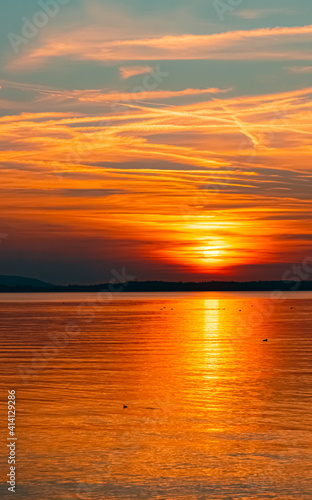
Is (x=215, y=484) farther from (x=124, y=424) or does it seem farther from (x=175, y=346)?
(x=175, y=346)

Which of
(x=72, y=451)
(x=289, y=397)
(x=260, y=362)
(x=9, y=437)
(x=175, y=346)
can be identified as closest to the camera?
(x=72, y=451)

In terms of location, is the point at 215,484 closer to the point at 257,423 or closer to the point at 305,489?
the point at 305,489

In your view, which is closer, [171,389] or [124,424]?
[124,424]

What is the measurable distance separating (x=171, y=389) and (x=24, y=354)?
72.1ft

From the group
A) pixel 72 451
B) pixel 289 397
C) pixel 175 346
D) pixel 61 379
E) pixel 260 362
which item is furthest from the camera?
pixel 175 346

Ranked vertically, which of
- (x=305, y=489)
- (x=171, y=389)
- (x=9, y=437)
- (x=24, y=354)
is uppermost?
(x=24, y=354)

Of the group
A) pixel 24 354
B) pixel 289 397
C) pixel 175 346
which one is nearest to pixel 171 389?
pixel 289 397

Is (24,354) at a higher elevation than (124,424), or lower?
higher

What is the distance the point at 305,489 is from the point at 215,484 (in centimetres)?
291

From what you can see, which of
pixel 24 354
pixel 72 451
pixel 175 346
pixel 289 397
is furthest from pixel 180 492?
pixel 175 346

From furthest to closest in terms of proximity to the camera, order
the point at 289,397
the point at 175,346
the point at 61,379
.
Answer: the point at 175,346 < the point at 61,379 < the point at 289,397

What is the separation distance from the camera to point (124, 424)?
106 ft

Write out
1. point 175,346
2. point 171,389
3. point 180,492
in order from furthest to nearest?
point 175,346
point 171,389
point 180,492

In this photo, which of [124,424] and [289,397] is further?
[289,397]
